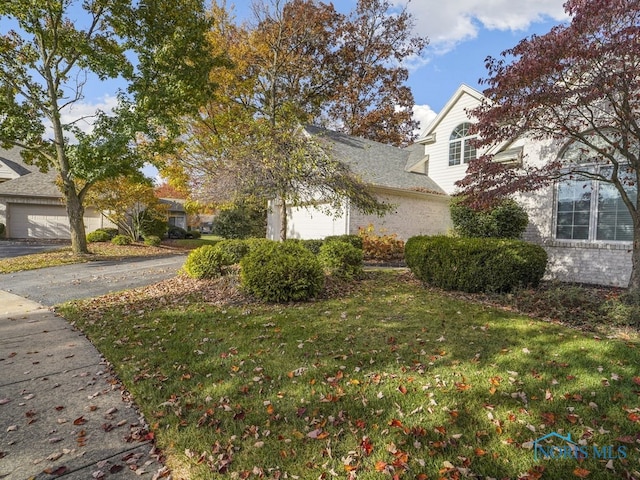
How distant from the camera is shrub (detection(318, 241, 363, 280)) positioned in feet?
28.8

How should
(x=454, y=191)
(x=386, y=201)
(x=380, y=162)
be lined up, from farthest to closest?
(x=380, y=162), (x=454, y=191), (x=386, y=201)

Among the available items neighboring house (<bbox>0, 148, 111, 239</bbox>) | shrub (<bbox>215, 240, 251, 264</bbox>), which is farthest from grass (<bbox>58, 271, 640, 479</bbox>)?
neighboring house (<bbox>0, 148, 111, 239</bbox>)

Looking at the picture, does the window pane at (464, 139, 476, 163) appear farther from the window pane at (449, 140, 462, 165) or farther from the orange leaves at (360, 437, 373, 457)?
the orange leaves at (360, 437, 373, 457)

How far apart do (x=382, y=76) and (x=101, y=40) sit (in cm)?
1866

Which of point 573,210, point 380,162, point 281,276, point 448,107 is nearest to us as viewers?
point 281,276

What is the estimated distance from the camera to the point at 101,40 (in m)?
13.7

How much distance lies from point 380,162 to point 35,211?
22578 millimetres

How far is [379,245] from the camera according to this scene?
13.5 m

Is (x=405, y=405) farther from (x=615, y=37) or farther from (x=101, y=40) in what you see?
(x=101, y=40)

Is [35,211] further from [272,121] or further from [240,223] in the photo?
[272,121]

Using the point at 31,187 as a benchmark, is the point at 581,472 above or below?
below

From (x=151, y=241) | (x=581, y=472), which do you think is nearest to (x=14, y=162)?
(x=151, y=241)

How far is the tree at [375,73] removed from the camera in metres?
25.1

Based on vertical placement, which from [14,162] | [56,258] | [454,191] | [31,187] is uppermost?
[14,162]
